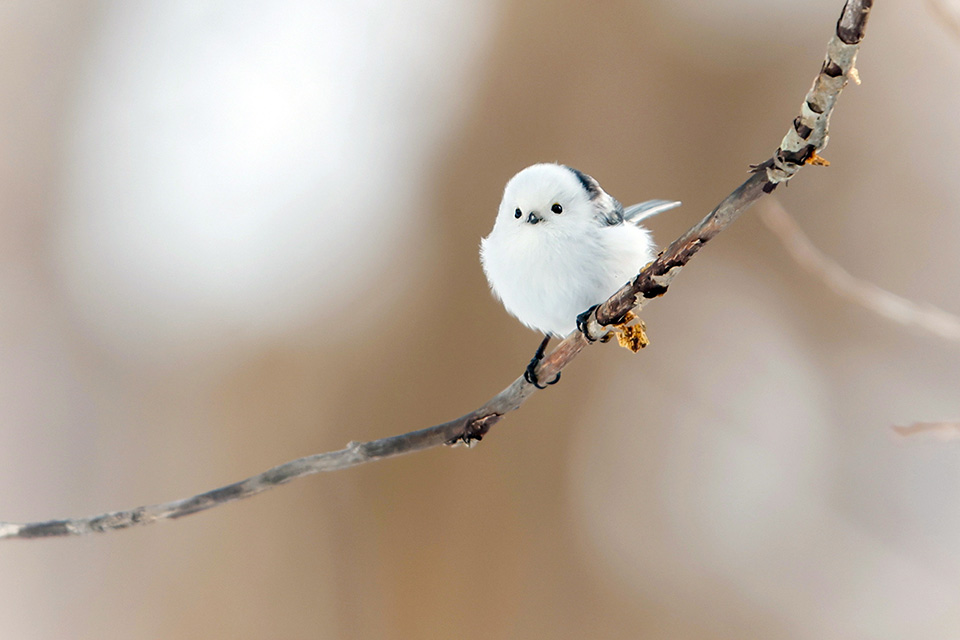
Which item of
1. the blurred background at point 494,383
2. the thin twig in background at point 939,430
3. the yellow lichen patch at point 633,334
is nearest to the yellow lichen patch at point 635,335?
the yellow lichen patch at point 633,334

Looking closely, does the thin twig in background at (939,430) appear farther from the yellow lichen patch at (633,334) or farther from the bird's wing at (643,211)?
the bird's wing at (643,211)

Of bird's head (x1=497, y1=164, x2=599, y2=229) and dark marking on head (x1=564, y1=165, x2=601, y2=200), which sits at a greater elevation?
dark marking on head (x1=564, y1=165, x2=601, y2=200)

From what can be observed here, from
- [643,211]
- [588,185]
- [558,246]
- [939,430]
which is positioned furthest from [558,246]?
[939,430]

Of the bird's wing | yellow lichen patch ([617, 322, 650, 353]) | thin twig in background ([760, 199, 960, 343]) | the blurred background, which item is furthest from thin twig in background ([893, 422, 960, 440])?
the blurred background

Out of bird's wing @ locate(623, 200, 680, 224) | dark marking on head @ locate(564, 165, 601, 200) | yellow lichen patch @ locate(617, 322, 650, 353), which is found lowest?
yellow lichen patch @ locate(617, 322, 650, 353)

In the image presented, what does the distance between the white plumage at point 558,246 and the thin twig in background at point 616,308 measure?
0.23m

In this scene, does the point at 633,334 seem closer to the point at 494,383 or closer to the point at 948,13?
the point at 948,13

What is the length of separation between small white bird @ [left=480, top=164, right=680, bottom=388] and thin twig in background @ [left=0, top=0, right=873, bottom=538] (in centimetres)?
23

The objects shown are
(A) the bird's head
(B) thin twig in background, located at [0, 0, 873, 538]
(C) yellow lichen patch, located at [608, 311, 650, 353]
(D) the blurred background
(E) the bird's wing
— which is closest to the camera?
(B) thin twig in background, located at [0, 0, 873, 538]

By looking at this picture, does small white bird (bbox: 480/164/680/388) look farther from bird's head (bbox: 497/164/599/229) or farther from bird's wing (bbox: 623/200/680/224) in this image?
bird's wing (bbox: 623/200/680/224)

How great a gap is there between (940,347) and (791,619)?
37.3 inches

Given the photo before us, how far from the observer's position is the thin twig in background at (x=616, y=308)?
35 centimetres

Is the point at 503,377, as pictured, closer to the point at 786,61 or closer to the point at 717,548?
the point at 717,548

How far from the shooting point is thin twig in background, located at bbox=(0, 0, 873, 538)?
0.35 meters
